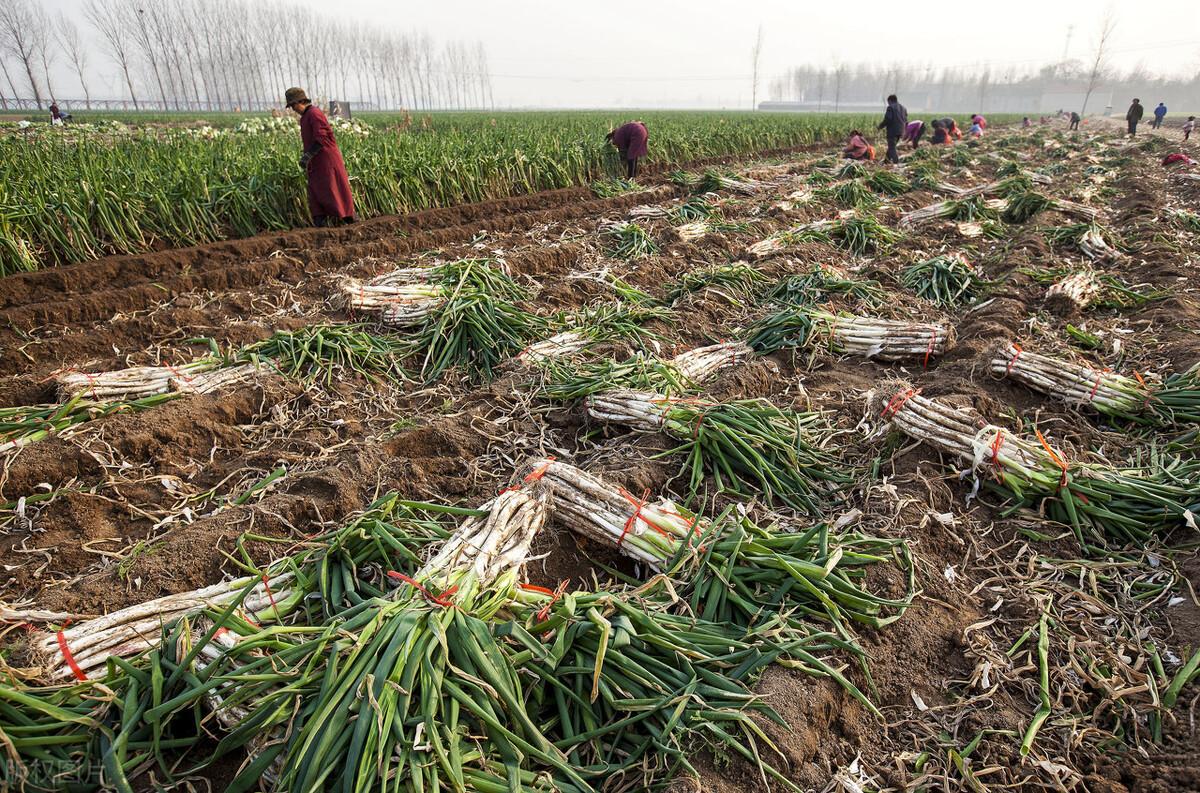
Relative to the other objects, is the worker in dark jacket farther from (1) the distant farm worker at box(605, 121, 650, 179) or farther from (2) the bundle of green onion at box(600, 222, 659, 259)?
(2) the bundle of green onion at box(600, 222, 659, 259)

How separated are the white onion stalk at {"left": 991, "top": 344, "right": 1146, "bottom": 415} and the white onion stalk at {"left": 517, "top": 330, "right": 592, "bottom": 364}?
104 inches

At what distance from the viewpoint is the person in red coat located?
6773mm

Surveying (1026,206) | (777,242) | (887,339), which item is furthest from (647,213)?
(1026,206)

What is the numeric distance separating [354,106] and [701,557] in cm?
9560

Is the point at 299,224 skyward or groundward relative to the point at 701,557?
skyward

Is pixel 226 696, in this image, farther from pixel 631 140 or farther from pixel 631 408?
pixel 631 140

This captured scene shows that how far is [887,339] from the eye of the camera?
434 centimetres

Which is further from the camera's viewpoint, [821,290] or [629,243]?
[629,243]

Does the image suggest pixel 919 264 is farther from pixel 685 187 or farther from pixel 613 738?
pixel 685 187

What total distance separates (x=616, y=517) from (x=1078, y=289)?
5.03m

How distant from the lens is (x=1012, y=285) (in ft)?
18.4

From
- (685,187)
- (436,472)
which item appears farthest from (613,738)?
(685,187)

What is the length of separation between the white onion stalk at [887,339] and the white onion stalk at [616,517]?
2490 millimetres

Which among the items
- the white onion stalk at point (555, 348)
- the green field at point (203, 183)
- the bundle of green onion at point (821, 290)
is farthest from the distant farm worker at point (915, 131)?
the white onion stalk at point (555, 348)
